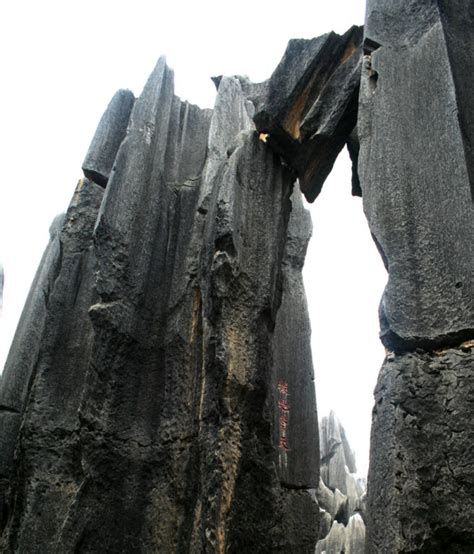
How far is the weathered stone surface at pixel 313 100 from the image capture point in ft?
15.5

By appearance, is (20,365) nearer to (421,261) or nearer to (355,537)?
(421,261)

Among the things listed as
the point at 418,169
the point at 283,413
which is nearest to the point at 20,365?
the point at 283,413

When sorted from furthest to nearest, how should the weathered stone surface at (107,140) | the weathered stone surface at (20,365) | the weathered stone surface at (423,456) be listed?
the weathered stone surface at (107,140), the weathered stone surface at (20,365), the weathered stone surface at (423,456)


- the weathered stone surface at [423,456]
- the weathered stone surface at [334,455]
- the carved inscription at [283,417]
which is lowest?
the weathered stone surface at [423,456]

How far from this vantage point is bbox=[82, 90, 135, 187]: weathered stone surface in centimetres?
551

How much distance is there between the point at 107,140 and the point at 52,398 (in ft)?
8.57

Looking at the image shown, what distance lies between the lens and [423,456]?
2.01 metres

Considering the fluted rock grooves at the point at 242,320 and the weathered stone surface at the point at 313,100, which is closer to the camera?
the fluted rock grooves at the point at 242,320

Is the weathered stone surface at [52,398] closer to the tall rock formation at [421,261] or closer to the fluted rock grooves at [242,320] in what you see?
the fluted rock grooves at [242,320]

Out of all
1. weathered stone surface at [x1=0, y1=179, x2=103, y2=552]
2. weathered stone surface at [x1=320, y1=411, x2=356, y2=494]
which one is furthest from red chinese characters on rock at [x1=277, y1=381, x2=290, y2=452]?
weathered stone surface at [x1=320, y1=411, x2=356, y2=494]

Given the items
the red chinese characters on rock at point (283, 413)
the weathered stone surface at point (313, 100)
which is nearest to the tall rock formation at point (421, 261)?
the weathered stone surface at point (313, 100)

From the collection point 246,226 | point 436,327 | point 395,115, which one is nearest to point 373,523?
point 436,327

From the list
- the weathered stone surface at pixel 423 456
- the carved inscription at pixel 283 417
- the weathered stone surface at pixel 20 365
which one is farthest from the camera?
the weathered stone surface at pixel 20 365

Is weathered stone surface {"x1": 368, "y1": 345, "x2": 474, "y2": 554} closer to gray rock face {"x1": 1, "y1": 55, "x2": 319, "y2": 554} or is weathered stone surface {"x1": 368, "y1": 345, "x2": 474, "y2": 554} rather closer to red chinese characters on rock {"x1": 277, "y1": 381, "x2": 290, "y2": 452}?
gray rock face {"x1": 1, "y1": 55, "x2": 319, "y2": 554}
